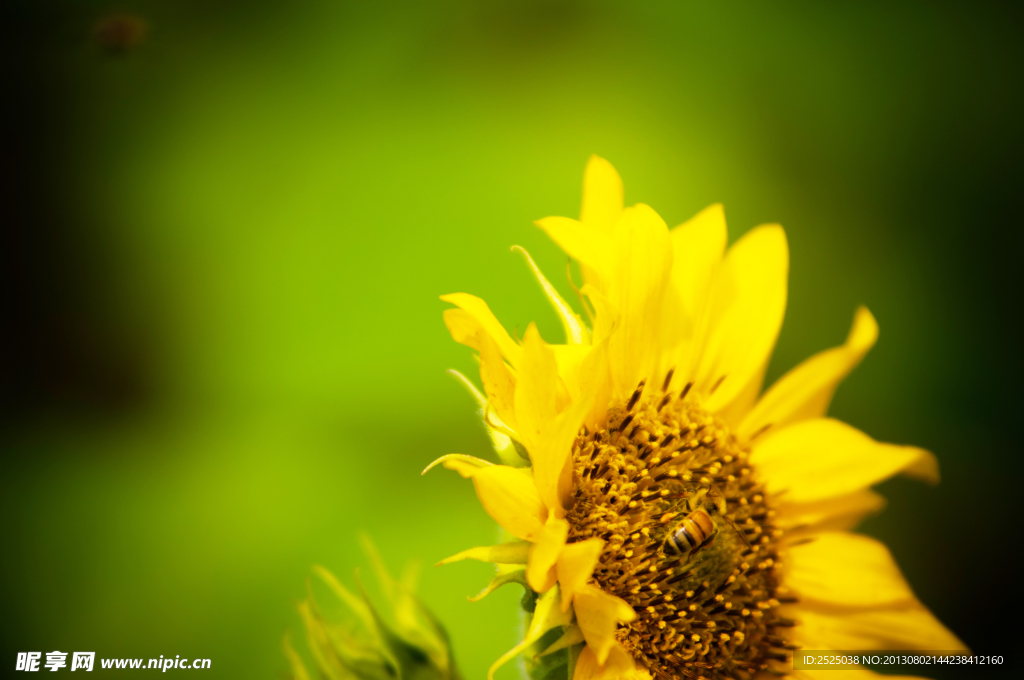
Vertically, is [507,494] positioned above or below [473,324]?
below

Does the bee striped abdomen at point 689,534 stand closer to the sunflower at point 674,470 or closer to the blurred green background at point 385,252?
the sunflower at point 674,470

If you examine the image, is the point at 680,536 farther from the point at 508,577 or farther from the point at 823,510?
the point at 823,510

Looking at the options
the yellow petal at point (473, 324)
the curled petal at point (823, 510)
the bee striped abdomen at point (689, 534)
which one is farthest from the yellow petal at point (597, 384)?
the curled petal at point (823, 510)

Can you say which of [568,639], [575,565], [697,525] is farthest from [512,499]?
[697,525]

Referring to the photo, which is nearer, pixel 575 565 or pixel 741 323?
pixel 575 565

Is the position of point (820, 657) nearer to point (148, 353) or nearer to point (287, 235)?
point (287, 235)

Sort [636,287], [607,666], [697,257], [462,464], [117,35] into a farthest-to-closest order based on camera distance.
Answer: [117,35] → [697,257] → [636,287] → [607,666] → [462,464]

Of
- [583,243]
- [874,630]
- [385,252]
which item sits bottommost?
[874,630]

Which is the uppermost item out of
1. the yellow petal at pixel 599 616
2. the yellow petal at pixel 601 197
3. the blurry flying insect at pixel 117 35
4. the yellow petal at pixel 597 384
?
the blurry flying insect at pixel 117 35
